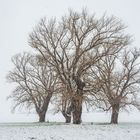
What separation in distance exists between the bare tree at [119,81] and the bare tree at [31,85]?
859 centimetres

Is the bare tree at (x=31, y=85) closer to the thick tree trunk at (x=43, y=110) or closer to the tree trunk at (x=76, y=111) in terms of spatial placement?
the thick tree trunk at (x=43, y=110)

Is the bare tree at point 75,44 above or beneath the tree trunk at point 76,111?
above

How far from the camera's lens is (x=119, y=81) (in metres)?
45.3

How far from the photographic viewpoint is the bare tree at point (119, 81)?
42656mm

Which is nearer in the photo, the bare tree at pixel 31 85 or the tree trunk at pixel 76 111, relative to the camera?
the tree trunk at pixel 76 111

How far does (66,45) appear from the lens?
130 ft

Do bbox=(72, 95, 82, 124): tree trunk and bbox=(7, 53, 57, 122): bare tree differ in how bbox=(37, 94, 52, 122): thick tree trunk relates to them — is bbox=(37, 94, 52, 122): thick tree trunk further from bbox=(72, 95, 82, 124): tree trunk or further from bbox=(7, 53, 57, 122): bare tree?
bbox=(72, 95, 82, 124): tree trunk

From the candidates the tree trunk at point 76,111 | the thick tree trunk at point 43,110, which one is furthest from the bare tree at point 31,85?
the tree trunk at point 76,111

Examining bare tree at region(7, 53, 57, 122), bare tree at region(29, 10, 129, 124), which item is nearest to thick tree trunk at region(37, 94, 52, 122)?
bare tree at region(7, 53, 57, 122)

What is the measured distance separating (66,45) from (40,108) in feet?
52.4

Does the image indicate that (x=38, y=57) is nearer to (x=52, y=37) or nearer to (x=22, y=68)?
(x=52, y=37)

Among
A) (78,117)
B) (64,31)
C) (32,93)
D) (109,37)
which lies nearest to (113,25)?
(109,37)

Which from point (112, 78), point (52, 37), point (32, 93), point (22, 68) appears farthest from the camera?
point (22, 68)

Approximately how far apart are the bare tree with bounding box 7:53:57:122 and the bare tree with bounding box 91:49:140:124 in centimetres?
859
